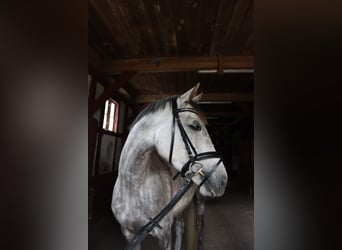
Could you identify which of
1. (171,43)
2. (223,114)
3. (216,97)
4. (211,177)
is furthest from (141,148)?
(223,114)

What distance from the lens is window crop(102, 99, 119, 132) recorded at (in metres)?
1.89

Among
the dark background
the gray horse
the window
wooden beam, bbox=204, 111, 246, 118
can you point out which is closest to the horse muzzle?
the gray horse

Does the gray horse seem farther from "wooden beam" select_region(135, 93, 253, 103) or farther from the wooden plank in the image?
"wooden beam" select_region(135, 93, 253, 103)

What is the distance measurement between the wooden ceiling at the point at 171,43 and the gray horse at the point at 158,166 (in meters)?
0.40

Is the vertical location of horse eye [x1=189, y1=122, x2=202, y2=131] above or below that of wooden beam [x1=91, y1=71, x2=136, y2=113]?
below

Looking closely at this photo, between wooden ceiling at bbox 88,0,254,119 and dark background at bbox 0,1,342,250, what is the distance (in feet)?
2.81

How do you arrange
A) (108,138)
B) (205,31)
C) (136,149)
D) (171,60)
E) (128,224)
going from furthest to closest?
(108,138)
(171,60)
(205,31)
(128,224)
(136,149)

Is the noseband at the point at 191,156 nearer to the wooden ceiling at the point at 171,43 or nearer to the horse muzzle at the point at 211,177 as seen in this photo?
the horse muzzle at the point at 211,177
